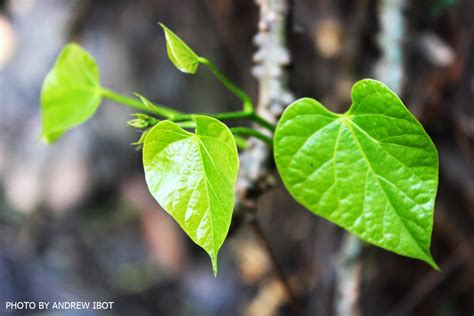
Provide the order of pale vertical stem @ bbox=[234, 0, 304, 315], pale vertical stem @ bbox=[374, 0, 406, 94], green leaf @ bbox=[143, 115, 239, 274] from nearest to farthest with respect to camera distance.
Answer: green leaf @ bbox=[143, 115, 239, 274], pale vertical stem @ bbox=[234, 0, 304, 315], pale vertical stem @ bbox=[374, 0, 406, 94]

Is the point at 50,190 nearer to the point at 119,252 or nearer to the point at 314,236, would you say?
the point at 119,252

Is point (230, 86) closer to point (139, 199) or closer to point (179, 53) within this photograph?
point (179, 53)

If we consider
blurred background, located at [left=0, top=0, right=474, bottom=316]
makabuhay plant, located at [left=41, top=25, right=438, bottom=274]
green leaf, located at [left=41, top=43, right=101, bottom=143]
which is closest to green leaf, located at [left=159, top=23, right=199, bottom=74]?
makabuhay plant, located at [left=41, top=25, right=438, bottom=274]

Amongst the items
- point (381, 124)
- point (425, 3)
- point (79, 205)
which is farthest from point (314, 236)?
point (381, 124)

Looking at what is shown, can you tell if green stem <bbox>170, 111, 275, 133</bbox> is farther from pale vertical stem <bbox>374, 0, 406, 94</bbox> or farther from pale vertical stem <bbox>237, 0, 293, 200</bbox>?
pale vertical stem <bbox>374, 0, 406, 94</bbox>

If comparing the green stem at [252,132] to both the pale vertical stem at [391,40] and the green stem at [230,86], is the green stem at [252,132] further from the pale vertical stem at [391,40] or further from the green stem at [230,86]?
the pale vertical stem at [391,40]

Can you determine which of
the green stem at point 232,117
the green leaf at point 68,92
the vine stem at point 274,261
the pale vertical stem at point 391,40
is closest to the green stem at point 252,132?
the green stem at point 232,117
